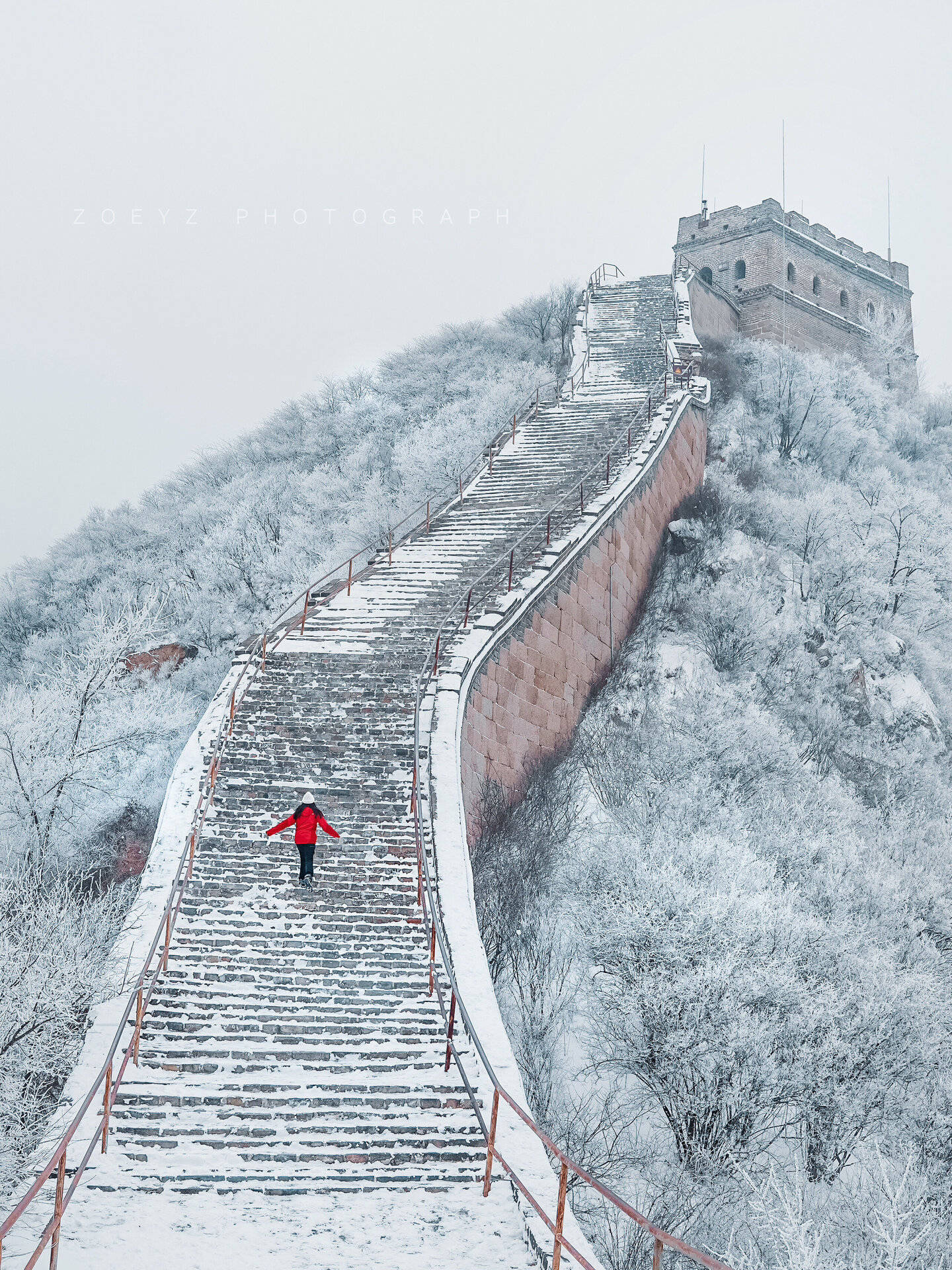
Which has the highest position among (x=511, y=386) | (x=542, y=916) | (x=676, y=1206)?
(x=511, y=386)

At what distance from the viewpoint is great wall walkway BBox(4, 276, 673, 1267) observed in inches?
271

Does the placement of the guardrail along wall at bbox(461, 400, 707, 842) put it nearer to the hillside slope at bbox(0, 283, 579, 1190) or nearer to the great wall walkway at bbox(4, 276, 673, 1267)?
the great wall walkway at bbox(4, 276, 673, 1267)

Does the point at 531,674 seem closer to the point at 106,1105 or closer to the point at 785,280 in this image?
the point at 106,1105

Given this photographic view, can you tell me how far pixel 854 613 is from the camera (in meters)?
22.1

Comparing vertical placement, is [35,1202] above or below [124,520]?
below

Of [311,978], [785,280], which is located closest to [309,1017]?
[311,978]

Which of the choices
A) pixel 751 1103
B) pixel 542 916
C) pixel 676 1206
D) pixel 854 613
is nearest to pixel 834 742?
pixel 854 613

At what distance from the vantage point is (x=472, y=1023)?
27.8 feet

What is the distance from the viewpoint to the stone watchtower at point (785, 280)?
36.5 metres

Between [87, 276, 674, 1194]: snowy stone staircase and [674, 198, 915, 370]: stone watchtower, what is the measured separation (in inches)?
943

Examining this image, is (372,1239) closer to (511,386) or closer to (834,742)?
(834,742)

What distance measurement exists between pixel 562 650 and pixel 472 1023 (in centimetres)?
924

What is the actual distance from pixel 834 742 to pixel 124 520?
81.5ft

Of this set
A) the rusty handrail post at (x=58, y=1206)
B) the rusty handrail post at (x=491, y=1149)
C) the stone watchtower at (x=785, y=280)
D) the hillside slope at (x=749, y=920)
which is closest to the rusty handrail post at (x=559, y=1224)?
the rusty handrail post at (x=491, y=1149)
